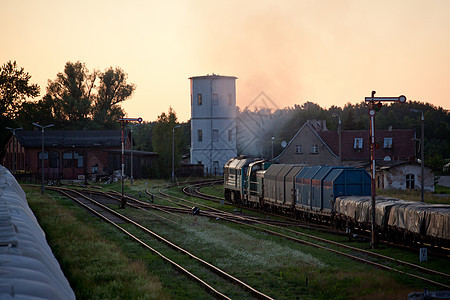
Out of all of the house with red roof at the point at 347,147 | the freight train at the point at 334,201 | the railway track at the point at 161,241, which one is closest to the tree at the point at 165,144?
the house with red roof at the point at 347,147

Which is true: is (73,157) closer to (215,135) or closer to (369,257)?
(215,135)

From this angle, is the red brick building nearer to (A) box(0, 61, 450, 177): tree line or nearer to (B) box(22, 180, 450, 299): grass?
(A) box(0, 61, 450, 177): tree line

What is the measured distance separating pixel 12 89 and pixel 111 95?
22.3 m

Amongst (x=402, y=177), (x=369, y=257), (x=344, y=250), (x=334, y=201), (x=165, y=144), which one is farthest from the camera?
(x=165, y=144)

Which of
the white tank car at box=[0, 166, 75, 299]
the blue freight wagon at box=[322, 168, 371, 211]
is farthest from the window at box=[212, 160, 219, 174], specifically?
the white tank car at box=[0, 166, 75, 299]

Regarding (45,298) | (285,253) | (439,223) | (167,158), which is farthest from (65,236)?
(167,158)

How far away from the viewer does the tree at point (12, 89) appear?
105688mm

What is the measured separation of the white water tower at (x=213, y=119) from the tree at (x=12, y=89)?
38.6 meters

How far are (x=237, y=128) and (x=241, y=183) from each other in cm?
4960

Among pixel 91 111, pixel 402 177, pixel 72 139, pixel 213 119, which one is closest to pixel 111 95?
pixel 91 111

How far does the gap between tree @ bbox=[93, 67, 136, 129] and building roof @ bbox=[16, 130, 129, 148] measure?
20.9 meters

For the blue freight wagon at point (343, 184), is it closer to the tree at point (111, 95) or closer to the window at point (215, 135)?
the window at point (215, 135)

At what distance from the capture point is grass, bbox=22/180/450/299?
15492 millimetres

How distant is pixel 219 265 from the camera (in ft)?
65.1
